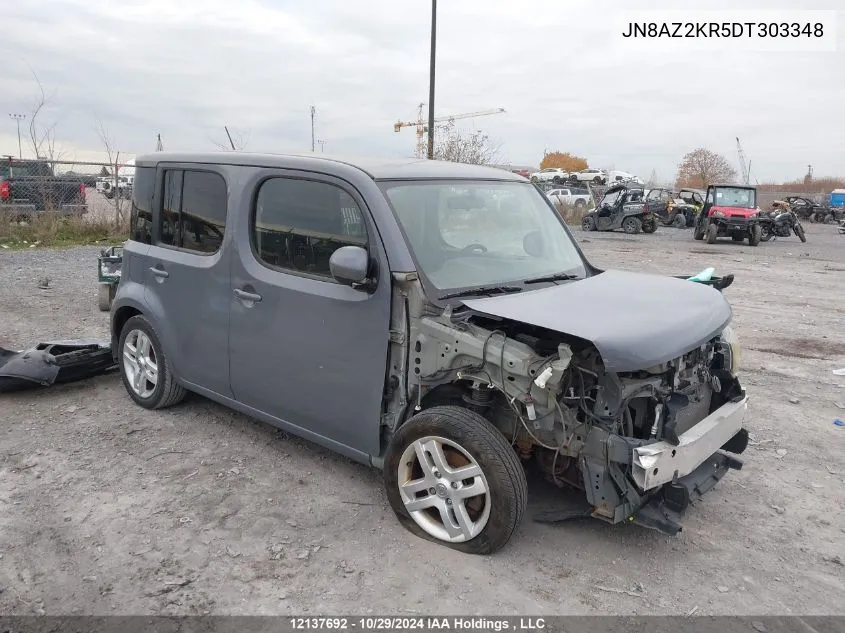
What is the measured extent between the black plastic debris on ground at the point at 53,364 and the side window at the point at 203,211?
1.74 metres

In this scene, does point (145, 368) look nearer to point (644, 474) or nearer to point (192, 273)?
point (192, 273)

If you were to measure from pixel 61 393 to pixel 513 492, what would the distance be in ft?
13.5

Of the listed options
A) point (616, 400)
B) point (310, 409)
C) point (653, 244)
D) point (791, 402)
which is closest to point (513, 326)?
point (616, 400)

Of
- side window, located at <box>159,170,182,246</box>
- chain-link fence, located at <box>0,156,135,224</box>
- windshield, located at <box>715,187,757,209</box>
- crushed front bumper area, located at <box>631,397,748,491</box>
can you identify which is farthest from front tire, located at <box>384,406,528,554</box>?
windshield, located at <box>715,187,757,209</box>

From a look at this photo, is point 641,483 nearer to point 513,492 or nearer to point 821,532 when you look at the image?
point 513,492

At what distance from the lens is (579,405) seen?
10.2 ft

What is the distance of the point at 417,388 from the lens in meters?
3.45

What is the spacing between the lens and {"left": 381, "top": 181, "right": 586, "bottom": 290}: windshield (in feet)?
11.9

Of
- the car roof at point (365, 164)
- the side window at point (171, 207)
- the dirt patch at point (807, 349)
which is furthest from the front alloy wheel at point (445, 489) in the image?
the dirt patch at point (807, 349)

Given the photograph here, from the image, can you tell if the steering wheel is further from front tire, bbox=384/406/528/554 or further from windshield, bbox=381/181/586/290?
front tire, bbox=384/406/528/554

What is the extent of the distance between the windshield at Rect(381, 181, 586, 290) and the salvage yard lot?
34.1 inches

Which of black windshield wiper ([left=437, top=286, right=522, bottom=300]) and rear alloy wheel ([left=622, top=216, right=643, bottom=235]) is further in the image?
rear alloy wheel ([left=622, top=216, right=643, bottom=235])

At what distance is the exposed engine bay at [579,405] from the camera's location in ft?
9.98

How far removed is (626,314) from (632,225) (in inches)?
966
